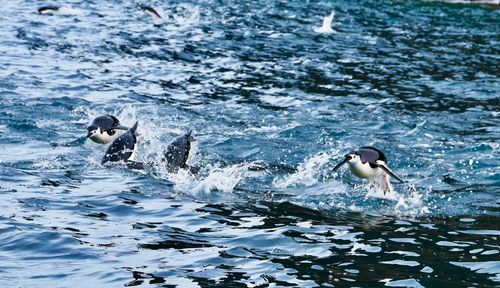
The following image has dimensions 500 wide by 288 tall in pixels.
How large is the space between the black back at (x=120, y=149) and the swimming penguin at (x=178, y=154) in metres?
0.53

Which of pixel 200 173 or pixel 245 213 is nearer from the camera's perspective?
pixel 245 213

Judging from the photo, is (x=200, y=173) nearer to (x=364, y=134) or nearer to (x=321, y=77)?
(x=364, y=134)

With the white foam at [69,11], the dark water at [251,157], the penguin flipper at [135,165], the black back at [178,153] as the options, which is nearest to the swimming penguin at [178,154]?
the black back at [178,153]

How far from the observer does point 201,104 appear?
61.5 feet

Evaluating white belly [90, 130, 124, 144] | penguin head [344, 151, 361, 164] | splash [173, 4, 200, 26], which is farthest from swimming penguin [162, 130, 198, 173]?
splash [173, 4, 200, 26]

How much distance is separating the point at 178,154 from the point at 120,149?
0.93 m

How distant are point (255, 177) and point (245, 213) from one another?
204 cm

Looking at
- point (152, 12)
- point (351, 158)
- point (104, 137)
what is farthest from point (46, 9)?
point (351, 158)

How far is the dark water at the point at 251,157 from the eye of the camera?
9.03m

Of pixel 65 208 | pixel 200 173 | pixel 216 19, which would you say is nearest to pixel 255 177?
pixel 200 173

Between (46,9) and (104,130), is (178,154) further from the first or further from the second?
(46,9)

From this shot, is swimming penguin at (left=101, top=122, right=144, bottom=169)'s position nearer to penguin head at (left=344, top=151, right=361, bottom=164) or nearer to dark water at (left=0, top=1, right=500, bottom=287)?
dark water at (left=0, top=1, right=500, bottom=287)

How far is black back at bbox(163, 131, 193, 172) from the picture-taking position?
41.9 ft

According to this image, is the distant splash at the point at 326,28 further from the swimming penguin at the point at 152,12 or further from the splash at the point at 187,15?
the swimming penguin at the point at 152,12
